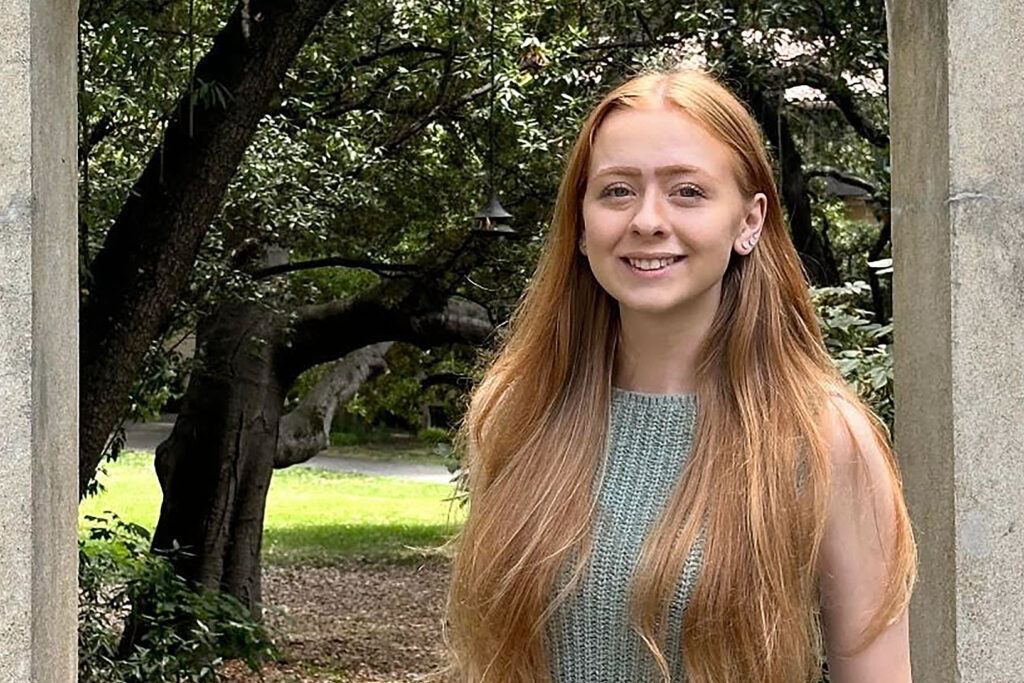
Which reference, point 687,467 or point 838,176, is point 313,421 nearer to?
point 838,176

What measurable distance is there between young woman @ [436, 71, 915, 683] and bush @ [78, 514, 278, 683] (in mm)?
4272

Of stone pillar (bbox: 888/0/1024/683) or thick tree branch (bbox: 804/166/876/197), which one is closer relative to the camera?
stone pillar (bbox: 888/0/1024/683)

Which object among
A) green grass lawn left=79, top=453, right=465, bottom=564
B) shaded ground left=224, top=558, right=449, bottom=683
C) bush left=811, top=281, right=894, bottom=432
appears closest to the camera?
bush left=811, top=281, right=894, bottom=432

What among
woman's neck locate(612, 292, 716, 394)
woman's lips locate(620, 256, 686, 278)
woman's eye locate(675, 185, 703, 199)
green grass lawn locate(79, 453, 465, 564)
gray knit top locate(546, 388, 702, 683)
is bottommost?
green grass lawn locate(79, 453, 465, 564)

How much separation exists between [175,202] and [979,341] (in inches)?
135

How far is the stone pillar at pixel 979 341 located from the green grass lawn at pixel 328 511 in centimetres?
959

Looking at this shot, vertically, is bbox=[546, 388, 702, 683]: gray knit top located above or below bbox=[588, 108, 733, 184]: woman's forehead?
below

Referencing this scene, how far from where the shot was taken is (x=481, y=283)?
838 cm

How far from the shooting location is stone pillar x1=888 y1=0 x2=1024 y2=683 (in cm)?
229

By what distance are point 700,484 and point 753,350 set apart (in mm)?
166

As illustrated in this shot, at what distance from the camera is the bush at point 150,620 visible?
589cm

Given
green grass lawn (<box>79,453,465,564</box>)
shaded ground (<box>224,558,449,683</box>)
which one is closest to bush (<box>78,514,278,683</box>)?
shaded ground (<box>224,558,449,683</box>)

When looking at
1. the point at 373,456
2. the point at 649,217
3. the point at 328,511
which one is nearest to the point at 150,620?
the point at 649,217

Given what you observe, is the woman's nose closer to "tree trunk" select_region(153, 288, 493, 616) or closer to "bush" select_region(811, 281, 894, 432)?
"bush" select_region(811, 281, 894, 432)
